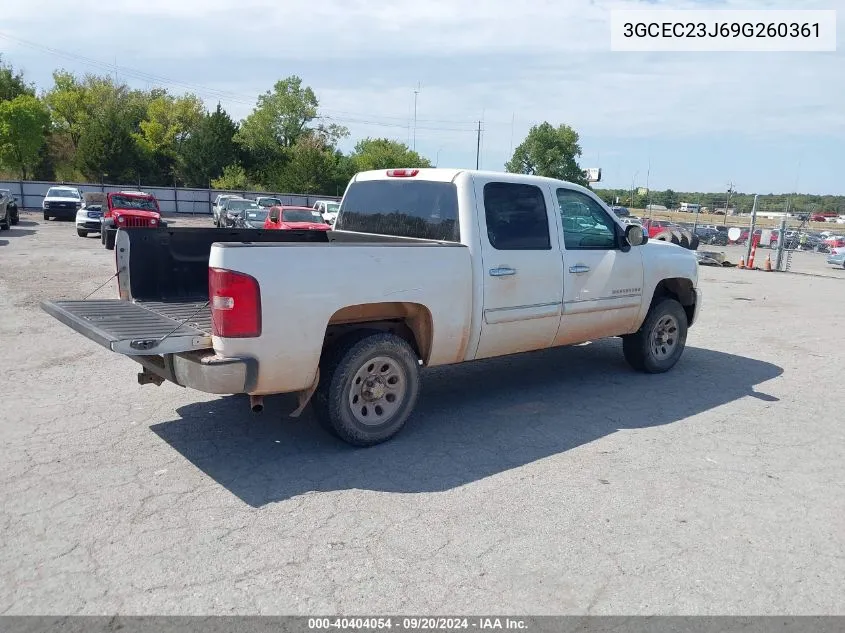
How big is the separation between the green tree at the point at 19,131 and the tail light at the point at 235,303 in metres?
56.9

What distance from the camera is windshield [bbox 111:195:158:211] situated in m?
23.2

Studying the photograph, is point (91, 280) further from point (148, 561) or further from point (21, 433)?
point (148, 561)

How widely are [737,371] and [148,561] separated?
686 cm

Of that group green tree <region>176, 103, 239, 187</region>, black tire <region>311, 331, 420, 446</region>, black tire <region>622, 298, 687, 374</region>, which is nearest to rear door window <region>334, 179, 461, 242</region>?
black tire <region>311, 331, 420, 446</region>

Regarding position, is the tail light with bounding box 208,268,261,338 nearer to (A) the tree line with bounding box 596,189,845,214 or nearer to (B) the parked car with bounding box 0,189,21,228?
(B) the parked car with bounding box 0,189,21,228

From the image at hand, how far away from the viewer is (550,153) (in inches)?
3620

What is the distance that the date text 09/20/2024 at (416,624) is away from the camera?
3.01 metres

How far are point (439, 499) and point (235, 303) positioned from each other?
176 cm

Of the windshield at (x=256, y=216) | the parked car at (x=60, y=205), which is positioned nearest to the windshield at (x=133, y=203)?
the windshield at (x=256, y=216)

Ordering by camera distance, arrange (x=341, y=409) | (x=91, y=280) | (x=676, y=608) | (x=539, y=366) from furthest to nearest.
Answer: (x=91, y=280), (x=539, y=366), (x=341, y=409), (x=676, y=608)

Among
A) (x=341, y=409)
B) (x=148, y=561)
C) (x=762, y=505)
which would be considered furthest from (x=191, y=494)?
(x=762, y=505)

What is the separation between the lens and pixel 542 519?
4.05 metres

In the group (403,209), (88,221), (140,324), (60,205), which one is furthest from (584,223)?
(60,205)

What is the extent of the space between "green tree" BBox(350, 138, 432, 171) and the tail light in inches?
2929
